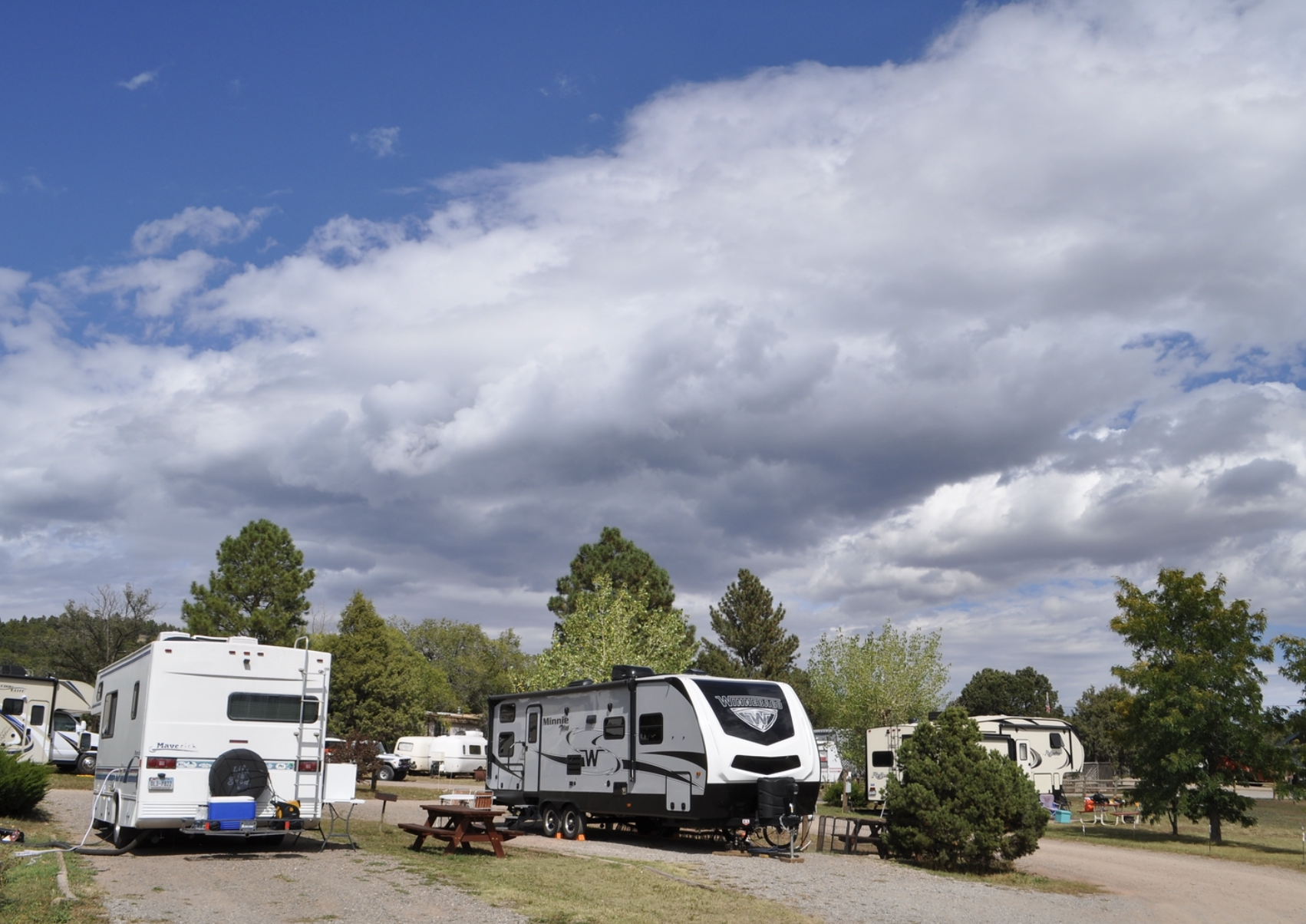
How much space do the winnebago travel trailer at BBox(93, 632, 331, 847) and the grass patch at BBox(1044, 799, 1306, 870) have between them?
664 inches

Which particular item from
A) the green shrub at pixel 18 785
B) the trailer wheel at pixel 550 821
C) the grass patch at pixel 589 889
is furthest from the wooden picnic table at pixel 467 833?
the green shrub at pixel 18 785

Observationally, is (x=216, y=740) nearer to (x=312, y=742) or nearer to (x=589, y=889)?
(x=312, y=742)

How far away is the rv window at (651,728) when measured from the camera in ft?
57.0

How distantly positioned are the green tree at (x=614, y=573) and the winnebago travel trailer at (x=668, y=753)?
2496 cm

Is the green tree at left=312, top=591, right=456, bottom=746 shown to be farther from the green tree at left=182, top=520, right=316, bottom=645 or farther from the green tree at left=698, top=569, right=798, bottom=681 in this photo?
the green tree at left=698, top=569, right=798, bottom=681

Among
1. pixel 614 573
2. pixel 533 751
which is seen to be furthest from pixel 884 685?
pixel 533 751

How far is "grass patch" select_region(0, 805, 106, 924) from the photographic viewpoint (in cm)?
877

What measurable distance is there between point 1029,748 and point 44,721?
95.9 feet

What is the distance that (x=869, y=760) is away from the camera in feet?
105

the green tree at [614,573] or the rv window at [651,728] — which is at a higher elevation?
the green tree at [614,573]

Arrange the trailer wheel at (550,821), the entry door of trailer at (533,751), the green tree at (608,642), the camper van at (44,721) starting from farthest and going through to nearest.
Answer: the green tree at (608,642) → the camper van at (44,721) → the entry door of trailer at (533,751) → the trailer wheel at (550,821)

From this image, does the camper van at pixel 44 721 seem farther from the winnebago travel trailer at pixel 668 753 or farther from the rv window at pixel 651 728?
the rv window at pixel 651 728

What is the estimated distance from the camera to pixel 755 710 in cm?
1716

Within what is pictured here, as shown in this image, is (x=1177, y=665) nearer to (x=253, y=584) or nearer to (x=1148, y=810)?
(x=1148, y=810)
